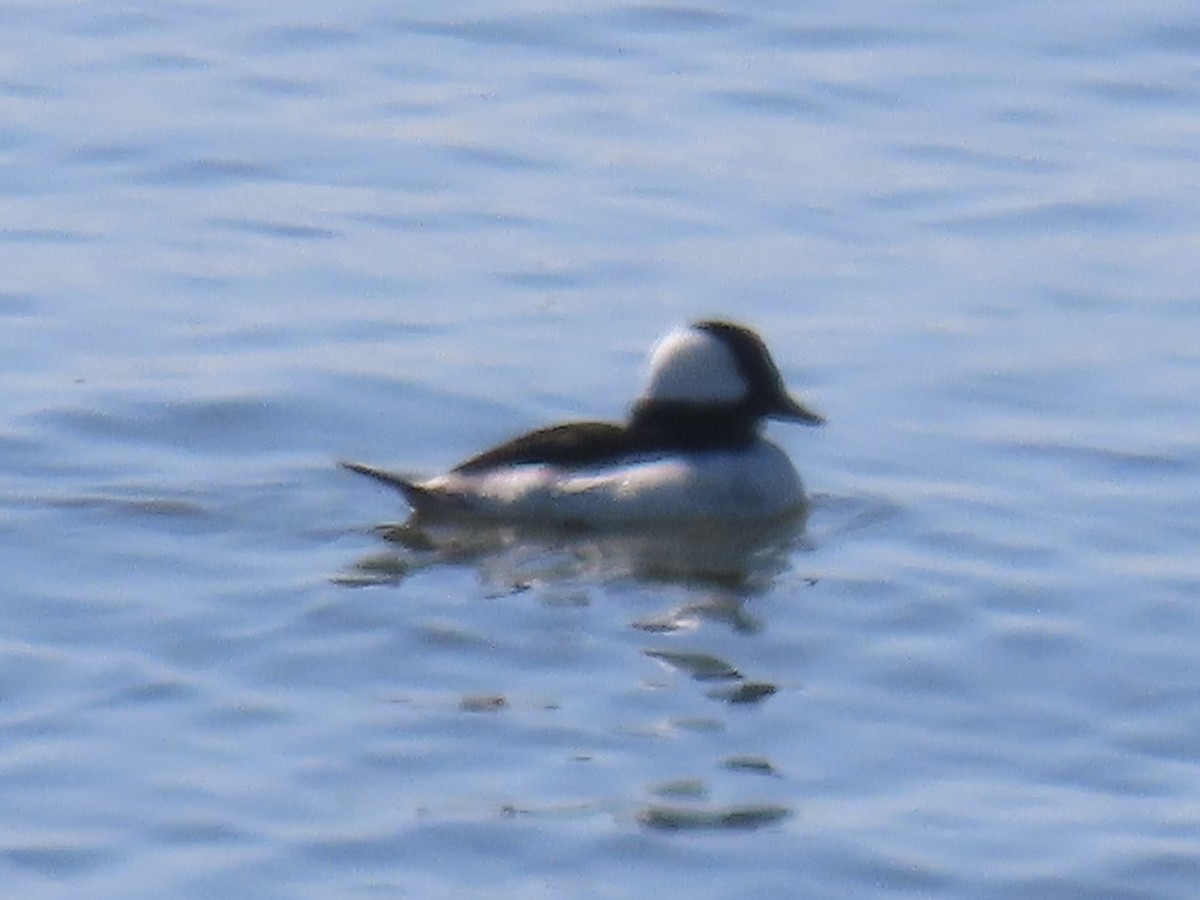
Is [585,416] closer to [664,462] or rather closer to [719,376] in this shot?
[719,376]

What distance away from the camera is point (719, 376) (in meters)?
12.6

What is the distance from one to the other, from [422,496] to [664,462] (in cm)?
93

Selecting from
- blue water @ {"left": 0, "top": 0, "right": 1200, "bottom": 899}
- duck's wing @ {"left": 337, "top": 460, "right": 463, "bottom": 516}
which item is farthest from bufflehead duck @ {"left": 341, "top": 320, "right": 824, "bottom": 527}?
blue water @ {"left": 0, "top": 0, "right": 1200, "bottom": 899}

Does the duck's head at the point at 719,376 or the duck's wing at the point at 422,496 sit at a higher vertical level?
the duck's head at the point at 719,376

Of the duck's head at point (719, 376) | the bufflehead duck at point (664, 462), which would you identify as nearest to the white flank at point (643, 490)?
the bufflehead duck at point (664, 462)

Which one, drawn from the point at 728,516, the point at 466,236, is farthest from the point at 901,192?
the point at 728,516

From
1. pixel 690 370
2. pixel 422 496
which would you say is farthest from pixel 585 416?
pixel 422 496

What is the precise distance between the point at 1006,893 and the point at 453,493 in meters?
3.77

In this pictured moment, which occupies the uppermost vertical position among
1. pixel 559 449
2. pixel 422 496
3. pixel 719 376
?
pixel 719 376

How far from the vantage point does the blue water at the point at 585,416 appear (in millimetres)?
9172

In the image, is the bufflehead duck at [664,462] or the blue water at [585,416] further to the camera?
the bufflehead duck at [664,462]

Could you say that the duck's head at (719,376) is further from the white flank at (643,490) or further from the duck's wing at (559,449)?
the duck's wing at (559,449)

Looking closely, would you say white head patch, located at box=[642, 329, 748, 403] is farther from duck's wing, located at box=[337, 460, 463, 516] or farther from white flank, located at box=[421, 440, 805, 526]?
duck's wing, located at box=[337, 460, 463, 516]

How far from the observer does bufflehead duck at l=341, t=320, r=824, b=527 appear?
12047 mm
